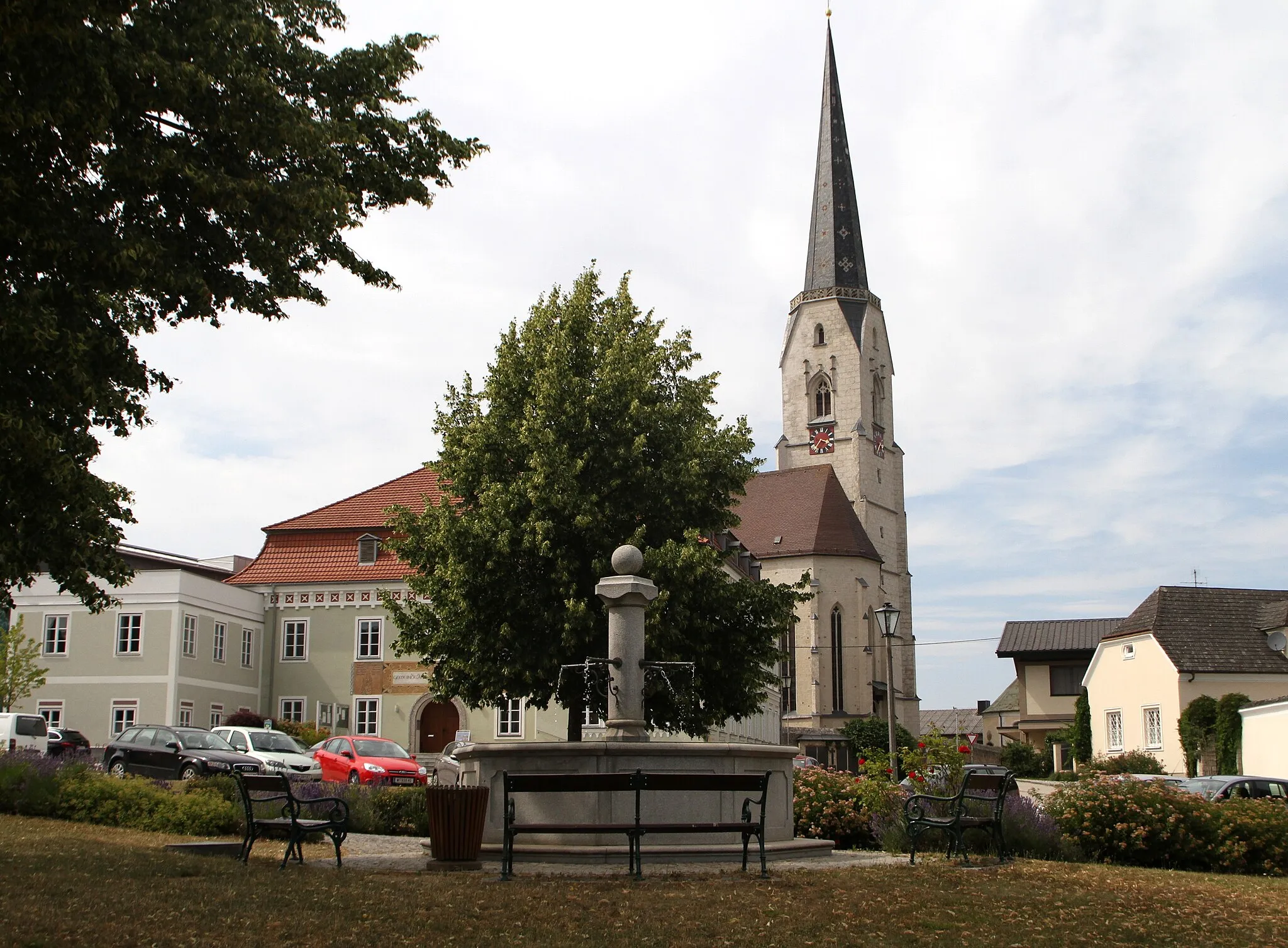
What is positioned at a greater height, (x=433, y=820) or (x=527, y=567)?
(x=527, y=567)

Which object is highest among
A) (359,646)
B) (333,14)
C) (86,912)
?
(333,14)

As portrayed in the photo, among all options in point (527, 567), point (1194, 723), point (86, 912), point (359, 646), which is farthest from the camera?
point (359, 646)

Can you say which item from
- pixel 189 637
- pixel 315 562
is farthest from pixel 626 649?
pixel 315 562

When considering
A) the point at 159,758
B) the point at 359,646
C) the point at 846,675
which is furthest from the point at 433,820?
the point at 846,675

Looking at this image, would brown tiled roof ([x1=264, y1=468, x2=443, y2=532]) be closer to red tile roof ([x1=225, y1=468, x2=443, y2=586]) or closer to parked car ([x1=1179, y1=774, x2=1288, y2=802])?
red tile roof ([x1=225, y1=468, x2=443, y2=586])

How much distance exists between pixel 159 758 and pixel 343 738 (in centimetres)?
518

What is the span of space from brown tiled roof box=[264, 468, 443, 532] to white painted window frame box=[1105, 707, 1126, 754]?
25.0 meters

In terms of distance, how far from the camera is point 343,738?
30.3 metres

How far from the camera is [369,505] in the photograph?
4691cm

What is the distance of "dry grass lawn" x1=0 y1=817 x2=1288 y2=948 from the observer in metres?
8.55

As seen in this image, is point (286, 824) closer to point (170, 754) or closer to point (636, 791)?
point (636, 791)

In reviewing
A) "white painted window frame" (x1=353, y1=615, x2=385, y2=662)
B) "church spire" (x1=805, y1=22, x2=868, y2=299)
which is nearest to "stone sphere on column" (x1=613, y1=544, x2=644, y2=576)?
"white painted window frame" (x1=353, y1=615, x2=385, y2=662)

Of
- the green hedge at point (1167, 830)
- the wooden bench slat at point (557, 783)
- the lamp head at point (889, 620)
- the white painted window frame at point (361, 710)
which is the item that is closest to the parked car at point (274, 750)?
the lamp head at point (889, 620)

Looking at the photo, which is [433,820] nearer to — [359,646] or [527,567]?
[527,567]
